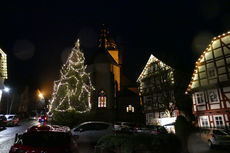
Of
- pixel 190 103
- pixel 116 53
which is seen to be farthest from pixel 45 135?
pixel 116 53

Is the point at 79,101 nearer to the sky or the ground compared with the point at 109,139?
nearer to the sky

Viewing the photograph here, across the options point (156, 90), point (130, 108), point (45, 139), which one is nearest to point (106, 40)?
point (130, 108)

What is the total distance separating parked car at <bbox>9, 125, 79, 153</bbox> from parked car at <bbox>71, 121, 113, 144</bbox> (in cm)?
729

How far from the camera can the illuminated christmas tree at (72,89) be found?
21.7m

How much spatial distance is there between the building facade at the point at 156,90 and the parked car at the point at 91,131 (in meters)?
12.3

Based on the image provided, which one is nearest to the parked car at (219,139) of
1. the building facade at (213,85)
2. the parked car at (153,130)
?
the parked car at (153,130)

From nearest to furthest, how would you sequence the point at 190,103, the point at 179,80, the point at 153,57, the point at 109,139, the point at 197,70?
the point at 109,139 → the point at 197,70 → the point at 190,103 → the point at 179,80 → the point at 153,57

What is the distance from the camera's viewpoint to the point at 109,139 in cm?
757

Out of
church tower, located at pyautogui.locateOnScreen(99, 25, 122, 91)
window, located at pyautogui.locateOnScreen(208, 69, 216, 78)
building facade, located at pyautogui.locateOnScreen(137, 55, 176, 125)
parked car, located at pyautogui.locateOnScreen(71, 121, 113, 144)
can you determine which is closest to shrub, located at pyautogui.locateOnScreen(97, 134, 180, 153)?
parked car, located at pyautogui.locateOnScreen(71, 121, 113, 144)

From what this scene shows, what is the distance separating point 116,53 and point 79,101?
3120cm

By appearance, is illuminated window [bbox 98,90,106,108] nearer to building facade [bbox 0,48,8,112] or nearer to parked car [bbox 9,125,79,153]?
building facade [bbox 0,48,8,112]

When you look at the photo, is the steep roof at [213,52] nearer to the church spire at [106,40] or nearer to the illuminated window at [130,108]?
the illuminated window at [130,108]

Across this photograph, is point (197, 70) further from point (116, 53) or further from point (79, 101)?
point (116, 53)

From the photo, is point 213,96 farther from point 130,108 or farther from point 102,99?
point 102,99
